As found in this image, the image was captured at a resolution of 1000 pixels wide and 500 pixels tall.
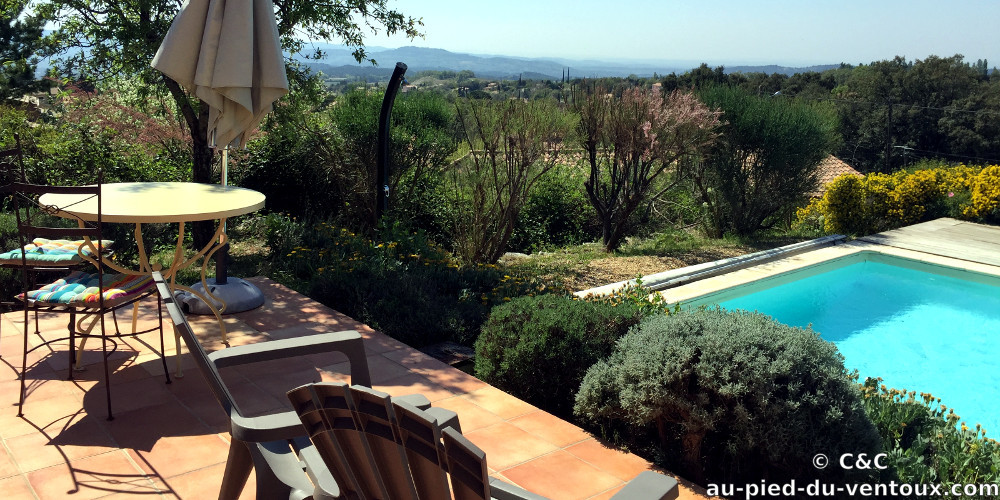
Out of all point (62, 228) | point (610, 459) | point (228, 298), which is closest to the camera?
point (610, 459)

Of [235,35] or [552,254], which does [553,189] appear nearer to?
[552,254]

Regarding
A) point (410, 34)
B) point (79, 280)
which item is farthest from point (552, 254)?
point (79, 280)

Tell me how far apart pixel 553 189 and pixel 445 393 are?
8.04 m

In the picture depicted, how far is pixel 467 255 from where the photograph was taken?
8031 mm

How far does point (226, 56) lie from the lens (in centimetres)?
438

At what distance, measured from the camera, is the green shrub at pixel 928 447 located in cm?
302

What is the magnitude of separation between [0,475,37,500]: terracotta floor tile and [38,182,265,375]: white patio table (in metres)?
1.06

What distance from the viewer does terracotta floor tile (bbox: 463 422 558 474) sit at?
296cm

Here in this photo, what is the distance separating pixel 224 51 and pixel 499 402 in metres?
2.71

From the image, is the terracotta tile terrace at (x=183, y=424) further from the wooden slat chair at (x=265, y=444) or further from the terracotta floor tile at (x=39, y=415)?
the wooden slat chair at (x=265, y=444)

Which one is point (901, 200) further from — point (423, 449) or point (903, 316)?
point (423, 449)

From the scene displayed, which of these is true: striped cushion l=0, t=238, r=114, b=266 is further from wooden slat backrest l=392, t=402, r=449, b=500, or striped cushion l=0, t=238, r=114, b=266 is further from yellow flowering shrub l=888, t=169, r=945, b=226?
yellow flowering shrub l=888, t=169, r=945, b=226

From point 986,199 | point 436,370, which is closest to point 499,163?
point 436,370

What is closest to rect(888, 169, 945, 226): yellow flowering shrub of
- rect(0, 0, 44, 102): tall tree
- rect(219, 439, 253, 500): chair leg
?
rect(219, 439, 253, 500): chair leg
